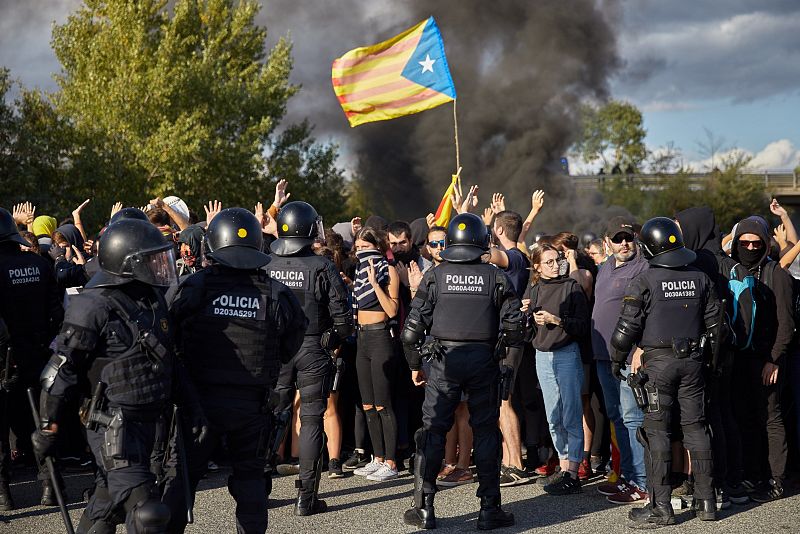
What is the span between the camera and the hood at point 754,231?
6676 millimetres

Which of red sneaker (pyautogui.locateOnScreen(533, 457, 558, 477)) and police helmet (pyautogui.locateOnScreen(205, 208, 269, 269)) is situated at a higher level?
police helmet (pyautogui.locateOnScreen(205, 208, 269, 269))

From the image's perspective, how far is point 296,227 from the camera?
6488 mm

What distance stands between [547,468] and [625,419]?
125cm

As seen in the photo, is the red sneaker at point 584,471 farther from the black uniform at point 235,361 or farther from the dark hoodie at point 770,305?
the black uniform at point 235,361

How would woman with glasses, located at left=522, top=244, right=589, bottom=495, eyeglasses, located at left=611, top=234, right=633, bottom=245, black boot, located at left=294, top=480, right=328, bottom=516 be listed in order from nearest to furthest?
black boot, located at left=294, top=480, right=328, bottom=516, eyeglasses, located at left=611, top=234, right=633, bottom=245, woman with glasses, located at left=522, top=244, right=589, bottom=495

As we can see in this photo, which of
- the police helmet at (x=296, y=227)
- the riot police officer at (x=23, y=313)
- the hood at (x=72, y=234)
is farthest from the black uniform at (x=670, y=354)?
the hood at (x=72, y=234)

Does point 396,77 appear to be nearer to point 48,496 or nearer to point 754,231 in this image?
point 754,231

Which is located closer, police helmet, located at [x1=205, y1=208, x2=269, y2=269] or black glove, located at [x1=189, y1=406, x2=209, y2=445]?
black glove, located at [x1=189, y1=406, x2=209, y2=445]

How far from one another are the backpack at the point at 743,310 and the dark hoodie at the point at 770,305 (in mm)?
65

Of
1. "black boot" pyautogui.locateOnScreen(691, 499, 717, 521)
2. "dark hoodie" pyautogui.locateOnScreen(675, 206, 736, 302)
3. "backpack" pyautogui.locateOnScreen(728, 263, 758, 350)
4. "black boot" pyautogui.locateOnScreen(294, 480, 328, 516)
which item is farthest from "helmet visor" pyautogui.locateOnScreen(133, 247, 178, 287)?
"backpack" pyautogui.locateOnScreen(728, 263, 758, 350)

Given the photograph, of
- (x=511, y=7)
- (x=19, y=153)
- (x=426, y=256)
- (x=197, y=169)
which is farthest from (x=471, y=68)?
(x=426, y=256)

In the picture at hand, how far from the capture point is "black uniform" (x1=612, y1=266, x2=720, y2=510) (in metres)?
5.98

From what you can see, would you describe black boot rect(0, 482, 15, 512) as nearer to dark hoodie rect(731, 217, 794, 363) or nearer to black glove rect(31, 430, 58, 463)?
black glove rect(31, 430, 58, 463)

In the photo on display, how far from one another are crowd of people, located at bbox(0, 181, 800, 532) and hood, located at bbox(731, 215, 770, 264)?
2 cm
